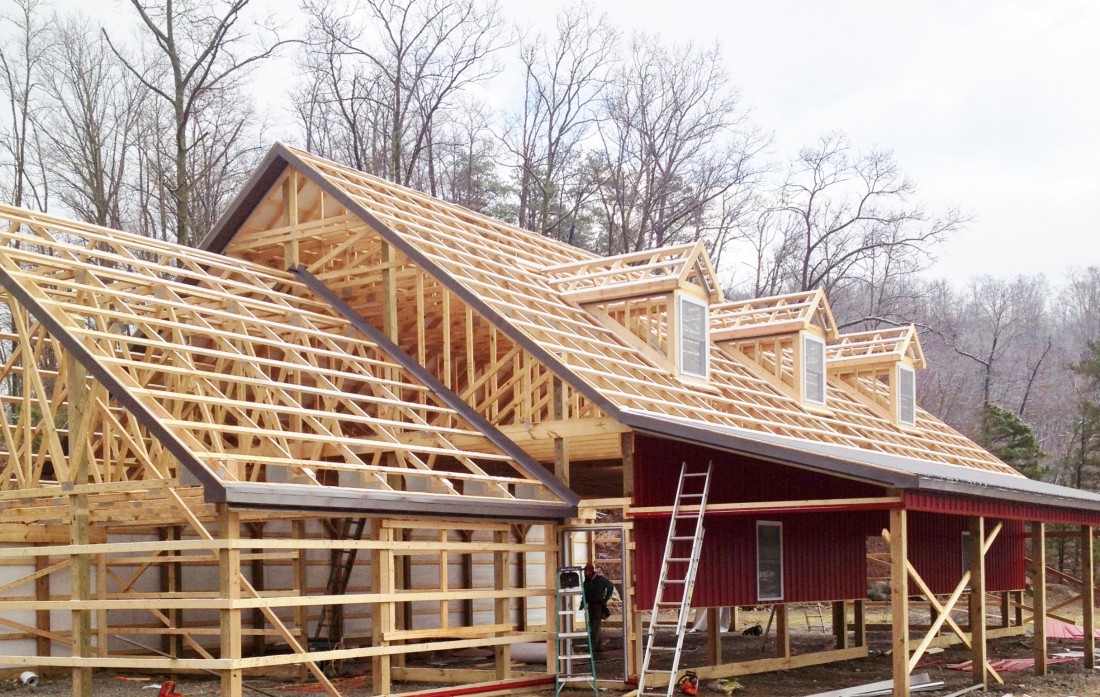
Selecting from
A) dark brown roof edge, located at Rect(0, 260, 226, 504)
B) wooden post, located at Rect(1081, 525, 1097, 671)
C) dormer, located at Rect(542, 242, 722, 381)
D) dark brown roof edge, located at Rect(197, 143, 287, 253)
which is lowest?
wooden post, located at Rect(1081, 525, 1097, 671)

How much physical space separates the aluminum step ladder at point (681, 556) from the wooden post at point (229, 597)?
5324mm

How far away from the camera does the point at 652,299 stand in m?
20.5

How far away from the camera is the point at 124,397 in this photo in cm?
1321

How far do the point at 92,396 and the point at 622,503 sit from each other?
23.4 feet

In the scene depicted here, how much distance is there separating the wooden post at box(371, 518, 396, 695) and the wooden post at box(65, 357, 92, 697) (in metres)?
3.34

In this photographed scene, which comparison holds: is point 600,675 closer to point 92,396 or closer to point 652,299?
point 652,299

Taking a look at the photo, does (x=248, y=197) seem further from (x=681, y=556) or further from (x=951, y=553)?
(x=951, y=553)

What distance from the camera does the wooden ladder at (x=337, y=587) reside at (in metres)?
20.1

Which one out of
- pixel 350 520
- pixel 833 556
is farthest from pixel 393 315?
pixel 833 556

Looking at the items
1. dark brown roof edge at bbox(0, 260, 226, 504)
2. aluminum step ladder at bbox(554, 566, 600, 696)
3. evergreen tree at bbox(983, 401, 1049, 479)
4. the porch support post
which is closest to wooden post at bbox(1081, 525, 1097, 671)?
aluminum step ladder at bbox(554, 566, 600, 696)

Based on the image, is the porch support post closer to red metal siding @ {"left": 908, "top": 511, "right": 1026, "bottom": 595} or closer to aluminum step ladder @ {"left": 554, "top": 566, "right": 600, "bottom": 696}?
aluminum step ladder @ {"left": 554, "top": 566, "right": 600, "bottom": 696}

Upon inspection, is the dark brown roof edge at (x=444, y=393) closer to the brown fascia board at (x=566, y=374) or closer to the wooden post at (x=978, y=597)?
the brown fascia board at (x=566, y=374)

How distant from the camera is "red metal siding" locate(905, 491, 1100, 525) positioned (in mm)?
14984

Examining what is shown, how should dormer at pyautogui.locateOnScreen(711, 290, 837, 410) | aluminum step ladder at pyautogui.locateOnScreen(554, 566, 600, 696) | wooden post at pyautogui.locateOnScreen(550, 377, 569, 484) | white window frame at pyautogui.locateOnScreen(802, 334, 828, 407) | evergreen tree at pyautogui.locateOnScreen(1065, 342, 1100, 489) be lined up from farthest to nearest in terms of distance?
evergreen tree at pyautogui.locateOnScreen(1065, 342, 1100, 489)
dormer at pyautogui.locateOnScreen(711, 290, 837, 410)
white window frame at pyautogui.locateOnScreen(802, 334, 828, 407)
wooden post at pyautogui.locateOnScreen(550, 377, 569, 484)
aluminum step ladder at pyautogui.locateOnScreen(554, 566, 600, 696)
